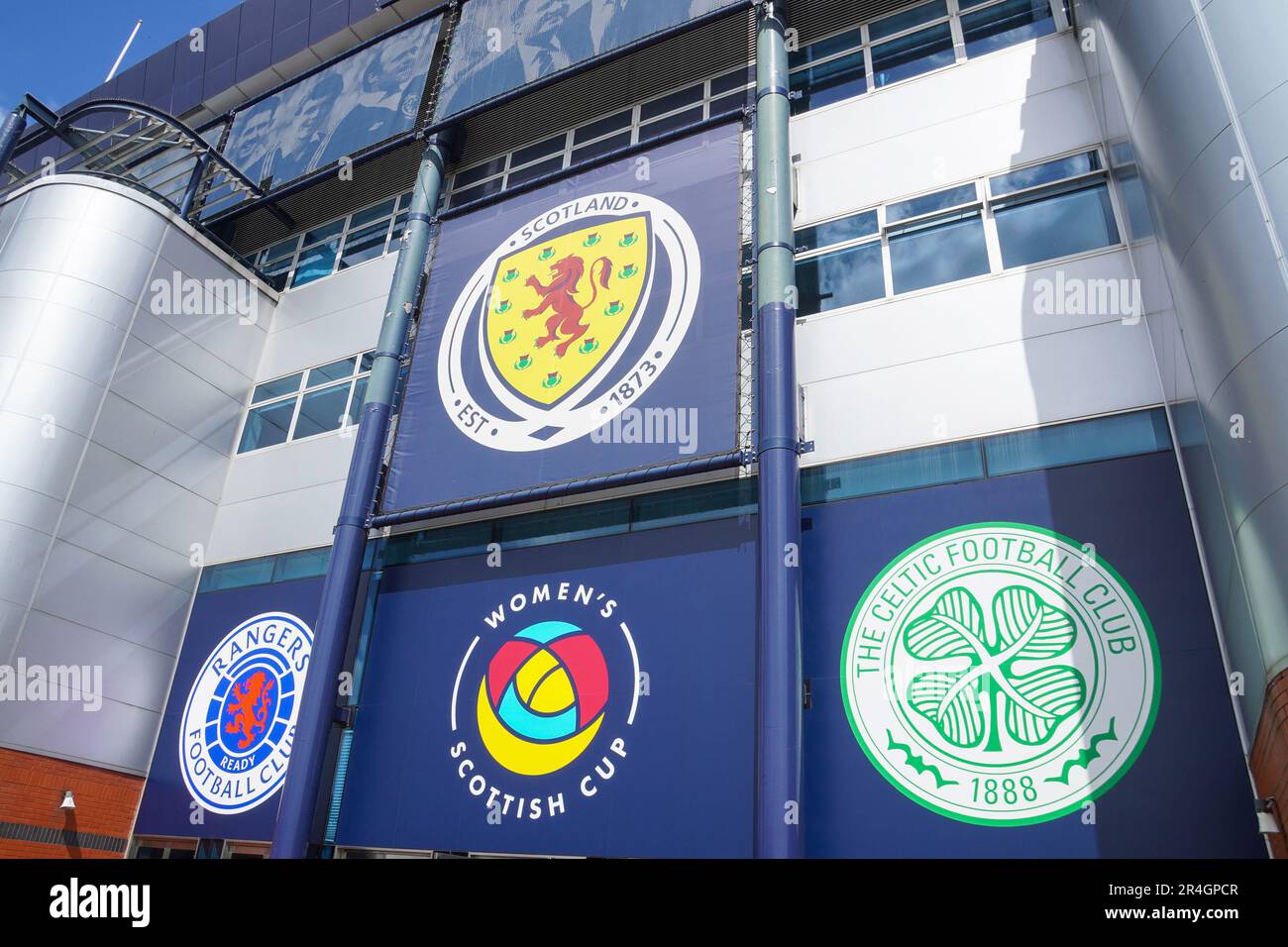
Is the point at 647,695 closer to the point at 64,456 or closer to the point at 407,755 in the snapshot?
the point at 407,755

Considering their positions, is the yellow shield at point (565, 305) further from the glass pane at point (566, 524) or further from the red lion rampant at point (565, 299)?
the glass pane at point (566, 524)

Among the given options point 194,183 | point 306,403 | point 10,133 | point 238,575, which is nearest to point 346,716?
point 238,575

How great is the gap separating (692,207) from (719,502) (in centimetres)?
527

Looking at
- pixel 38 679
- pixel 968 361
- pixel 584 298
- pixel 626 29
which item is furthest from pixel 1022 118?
pixel 38 679

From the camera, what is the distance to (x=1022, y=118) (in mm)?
13383

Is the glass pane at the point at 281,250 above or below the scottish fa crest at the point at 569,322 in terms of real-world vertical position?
above

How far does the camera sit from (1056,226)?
1235 cm

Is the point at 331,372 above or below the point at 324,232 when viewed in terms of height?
below

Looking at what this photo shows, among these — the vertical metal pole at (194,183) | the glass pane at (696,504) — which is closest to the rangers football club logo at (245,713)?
the glass pane at (696,504)

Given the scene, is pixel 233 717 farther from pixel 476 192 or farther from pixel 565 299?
pixel 476 192

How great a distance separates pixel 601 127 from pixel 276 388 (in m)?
8.96

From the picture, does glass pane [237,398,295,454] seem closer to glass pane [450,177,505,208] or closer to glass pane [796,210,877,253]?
glass pane [450,177,505,208]

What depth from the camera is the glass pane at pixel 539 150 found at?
1916cm

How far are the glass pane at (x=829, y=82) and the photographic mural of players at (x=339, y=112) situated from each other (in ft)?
29.5
